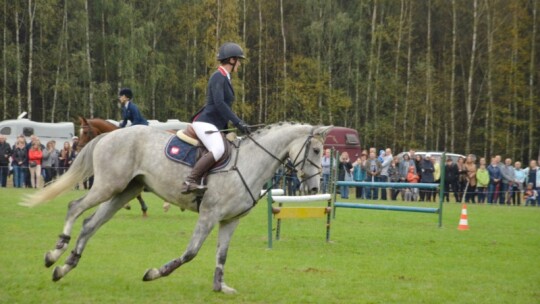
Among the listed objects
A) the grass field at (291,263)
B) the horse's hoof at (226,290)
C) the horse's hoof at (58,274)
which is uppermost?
the horse's hoof at (58,274)

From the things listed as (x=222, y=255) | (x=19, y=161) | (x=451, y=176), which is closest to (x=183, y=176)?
(x=222, y=255)

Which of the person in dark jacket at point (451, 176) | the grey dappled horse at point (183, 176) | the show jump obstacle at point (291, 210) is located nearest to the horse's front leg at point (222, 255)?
the grey dappled horse at point (183, 176)

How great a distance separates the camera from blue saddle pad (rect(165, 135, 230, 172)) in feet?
34.9

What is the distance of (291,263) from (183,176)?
354cm

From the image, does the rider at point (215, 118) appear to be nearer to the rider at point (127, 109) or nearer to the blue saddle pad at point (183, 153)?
the blue saddle pad at point (183, 153)

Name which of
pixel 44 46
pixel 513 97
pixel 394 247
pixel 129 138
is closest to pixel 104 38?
pixel 44 46

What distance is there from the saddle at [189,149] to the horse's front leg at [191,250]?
675 millimetres

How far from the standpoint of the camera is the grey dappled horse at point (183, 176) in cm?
1045

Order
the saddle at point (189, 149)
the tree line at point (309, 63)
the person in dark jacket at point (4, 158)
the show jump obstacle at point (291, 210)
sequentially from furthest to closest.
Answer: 1. the tree line at point (309, 63)
2. the person in dark jacket at point (4, 158)
3. the show jump obstacle at point (291, 210)
4. the saddle at point (189, 149)

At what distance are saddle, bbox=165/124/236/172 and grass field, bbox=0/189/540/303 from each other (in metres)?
1.65

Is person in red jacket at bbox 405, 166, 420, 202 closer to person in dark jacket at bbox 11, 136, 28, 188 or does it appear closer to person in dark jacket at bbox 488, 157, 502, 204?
person in dark jacket at bbox 488, 157, 502, 204

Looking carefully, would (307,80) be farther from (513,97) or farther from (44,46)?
(44,46)

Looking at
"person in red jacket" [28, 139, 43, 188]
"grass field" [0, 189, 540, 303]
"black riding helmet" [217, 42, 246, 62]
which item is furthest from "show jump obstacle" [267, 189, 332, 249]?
"person in red jacket" [28, 139, 43, 188]

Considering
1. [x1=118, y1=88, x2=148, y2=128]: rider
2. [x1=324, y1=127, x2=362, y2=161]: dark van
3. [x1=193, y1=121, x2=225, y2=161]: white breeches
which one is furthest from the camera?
[x1=324, y1=127, x2=362, y2=161]: dark van
